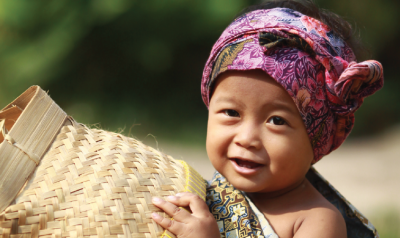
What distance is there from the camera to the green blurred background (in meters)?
4.66

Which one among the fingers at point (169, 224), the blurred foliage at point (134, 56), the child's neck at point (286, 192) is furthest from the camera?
the blurred foliage at point (134, 56)

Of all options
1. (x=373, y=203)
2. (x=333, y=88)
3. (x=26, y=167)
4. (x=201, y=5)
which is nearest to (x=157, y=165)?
(x=26, y=167)

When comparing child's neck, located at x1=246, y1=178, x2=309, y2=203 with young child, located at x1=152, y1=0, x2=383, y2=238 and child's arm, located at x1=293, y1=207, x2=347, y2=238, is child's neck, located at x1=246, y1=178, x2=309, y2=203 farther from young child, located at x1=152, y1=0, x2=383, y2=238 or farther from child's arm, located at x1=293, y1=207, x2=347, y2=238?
child's arm, located at x1=293, y1=207, x2=347, y2=238

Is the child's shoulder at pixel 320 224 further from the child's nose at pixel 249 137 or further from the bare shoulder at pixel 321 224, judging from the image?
the child's nose at pixel 249 137

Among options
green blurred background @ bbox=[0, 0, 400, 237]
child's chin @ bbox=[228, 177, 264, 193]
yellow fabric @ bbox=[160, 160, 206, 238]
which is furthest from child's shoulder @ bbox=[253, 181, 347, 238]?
green blurred background @ bbox=[0, 0, 400, 237]

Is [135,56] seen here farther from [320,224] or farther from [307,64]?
[320,224]

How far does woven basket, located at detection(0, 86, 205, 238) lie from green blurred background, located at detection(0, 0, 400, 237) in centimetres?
349

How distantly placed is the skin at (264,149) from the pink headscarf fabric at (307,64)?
0.15ft

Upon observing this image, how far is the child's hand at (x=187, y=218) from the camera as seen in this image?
1.36 metres

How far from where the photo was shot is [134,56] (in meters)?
5.38

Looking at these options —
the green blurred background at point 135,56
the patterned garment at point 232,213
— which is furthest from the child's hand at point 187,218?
the green blurred background at point 135,56

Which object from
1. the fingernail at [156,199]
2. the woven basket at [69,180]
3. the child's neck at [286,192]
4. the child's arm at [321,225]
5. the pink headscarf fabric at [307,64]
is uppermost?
the pink headscarf fabric at [307,64]

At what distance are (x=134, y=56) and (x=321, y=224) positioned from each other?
4.25m

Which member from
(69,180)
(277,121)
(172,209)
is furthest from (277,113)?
(69,180)
